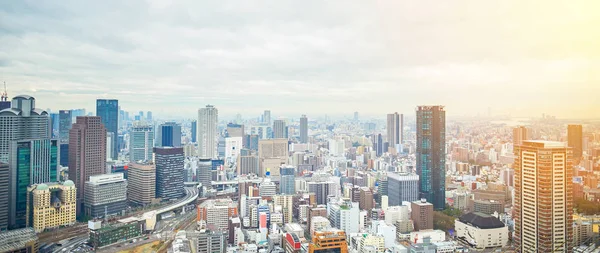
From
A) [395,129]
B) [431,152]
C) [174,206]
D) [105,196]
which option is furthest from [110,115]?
[431,152]

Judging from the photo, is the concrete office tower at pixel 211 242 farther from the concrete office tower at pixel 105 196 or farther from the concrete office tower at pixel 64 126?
the concrete office tower at pixel 64 126

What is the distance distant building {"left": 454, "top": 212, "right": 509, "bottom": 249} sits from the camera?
6473 mm

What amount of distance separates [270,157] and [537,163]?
33.0 feet

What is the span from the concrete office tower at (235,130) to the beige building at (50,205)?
7132 mm

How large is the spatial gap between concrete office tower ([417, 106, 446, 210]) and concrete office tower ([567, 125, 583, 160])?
403 cm

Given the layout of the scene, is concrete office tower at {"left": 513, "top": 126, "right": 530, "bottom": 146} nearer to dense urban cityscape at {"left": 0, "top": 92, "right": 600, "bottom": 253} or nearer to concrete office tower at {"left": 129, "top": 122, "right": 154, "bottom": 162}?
dense urban cityscape at {"left": 0, "top": 92, "right": 600, "bottom": 253}

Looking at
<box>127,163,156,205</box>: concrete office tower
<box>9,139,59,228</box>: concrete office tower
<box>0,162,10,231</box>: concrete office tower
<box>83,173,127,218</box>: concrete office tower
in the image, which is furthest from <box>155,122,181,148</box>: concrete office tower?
<box>0,162,10,231</box>: concrete office tower

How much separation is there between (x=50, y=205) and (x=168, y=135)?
6217 mm

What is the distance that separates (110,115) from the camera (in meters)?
11.3

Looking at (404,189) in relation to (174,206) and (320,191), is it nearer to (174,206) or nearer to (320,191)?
(320,191)

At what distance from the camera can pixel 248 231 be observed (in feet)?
24.0

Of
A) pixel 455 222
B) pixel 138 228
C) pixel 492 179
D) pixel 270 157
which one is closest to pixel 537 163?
pixel 455 222

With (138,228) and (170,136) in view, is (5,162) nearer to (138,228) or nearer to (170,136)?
(138,228)

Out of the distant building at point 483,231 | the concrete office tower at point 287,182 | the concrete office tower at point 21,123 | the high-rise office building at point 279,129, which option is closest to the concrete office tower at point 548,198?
the distant building at point 483,231
